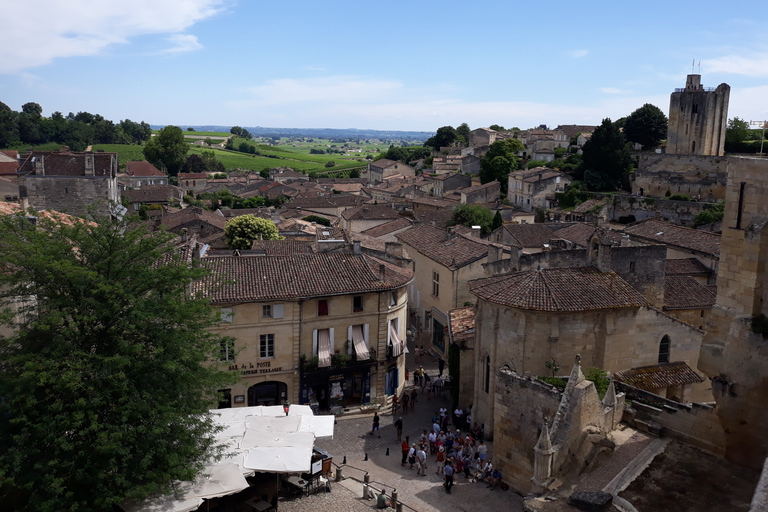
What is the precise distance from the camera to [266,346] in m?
30.5

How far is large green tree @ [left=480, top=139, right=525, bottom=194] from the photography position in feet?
326

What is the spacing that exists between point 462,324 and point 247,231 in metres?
29.8

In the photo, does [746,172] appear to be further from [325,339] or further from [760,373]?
[325,339]

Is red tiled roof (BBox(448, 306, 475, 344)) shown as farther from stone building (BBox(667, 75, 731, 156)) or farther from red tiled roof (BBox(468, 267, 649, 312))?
stone building (BBox(667, 75, 731, 156))

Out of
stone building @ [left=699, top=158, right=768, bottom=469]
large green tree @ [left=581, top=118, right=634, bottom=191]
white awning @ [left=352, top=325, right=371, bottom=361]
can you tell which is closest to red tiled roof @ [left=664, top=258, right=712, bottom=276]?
white awning @ [left=352, top=325, right=371, bottom=361]

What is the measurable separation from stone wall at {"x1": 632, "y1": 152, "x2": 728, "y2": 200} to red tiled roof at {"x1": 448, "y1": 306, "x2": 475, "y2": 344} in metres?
53.9

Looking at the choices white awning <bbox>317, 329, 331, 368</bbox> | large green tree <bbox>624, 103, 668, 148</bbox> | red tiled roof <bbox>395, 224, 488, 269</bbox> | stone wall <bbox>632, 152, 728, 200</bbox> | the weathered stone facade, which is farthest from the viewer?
large green tree <bbox>624, 103, 668, 148</bbox>

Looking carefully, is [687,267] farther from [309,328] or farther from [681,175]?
[681,175]

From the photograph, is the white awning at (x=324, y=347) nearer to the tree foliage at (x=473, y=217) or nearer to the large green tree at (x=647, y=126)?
the tree foliage at (x=473, y=217)

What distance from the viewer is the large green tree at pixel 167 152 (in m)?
158

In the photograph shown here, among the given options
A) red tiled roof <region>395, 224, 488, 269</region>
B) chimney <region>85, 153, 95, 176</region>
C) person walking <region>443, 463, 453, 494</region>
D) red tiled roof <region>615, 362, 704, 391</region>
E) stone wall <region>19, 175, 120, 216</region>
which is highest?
chimney <region>85, 153, 95, 176</region>

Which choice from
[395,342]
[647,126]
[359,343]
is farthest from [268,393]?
[647,126]

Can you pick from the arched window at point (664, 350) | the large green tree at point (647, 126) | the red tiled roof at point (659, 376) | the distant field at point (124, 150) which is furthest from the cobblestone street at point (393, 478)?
the distant field at point (124, 150)

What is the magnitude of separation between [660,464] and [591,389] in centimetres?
307
